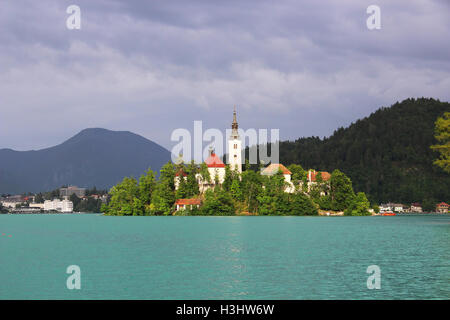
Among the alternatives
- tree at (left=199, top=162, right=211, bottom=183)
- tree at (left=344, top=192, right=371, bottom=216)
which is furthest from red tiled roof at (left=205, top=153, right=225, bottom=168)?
tree at (left=344, top=192, right=371, bottom=216)

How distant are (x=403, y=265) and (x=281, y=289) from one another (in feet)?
48.4

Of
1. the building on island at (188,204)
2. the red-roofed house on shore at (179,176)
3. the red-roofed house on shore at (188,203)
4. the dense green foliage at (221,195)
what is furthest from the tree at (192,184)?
the building on island at (188,204)

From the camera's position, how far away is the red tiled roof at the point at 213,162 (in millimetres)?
170500

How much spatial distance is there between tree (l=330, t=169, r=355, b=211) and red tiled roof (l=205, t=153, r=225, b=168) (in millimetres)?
37085

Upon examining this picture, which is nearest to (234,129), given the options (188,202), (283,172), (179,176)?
(283,172)

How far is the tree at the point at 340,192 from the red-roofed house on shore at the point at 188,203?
4243cm

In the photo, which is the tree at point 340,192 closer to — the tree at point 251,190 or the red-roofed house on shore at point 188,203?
the tree at point 251,190

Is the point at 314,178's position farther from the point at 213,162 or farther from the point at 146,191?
the point at 146,191

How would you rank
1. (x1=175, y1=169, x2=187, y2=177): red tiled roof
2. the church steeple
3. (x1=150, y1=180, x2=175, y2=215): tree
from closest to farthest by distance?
(x1=150, y1=180, x2=175, y2=215): tree < (x1=175, y1=169, x2=187, y2=177): red tiled roof < the church steeple

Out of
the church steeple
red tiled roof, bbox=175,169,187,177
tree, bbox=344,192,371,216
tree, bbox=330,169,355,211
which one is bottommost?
tree, bbox=344,192,371,216

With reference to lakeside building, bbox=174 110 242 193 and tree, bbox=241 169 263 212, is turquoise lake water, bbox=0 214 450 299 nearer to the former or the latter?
tree, bbox=241 169 263 212

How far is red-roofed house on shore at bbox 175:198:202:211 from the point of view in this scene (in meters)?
158
